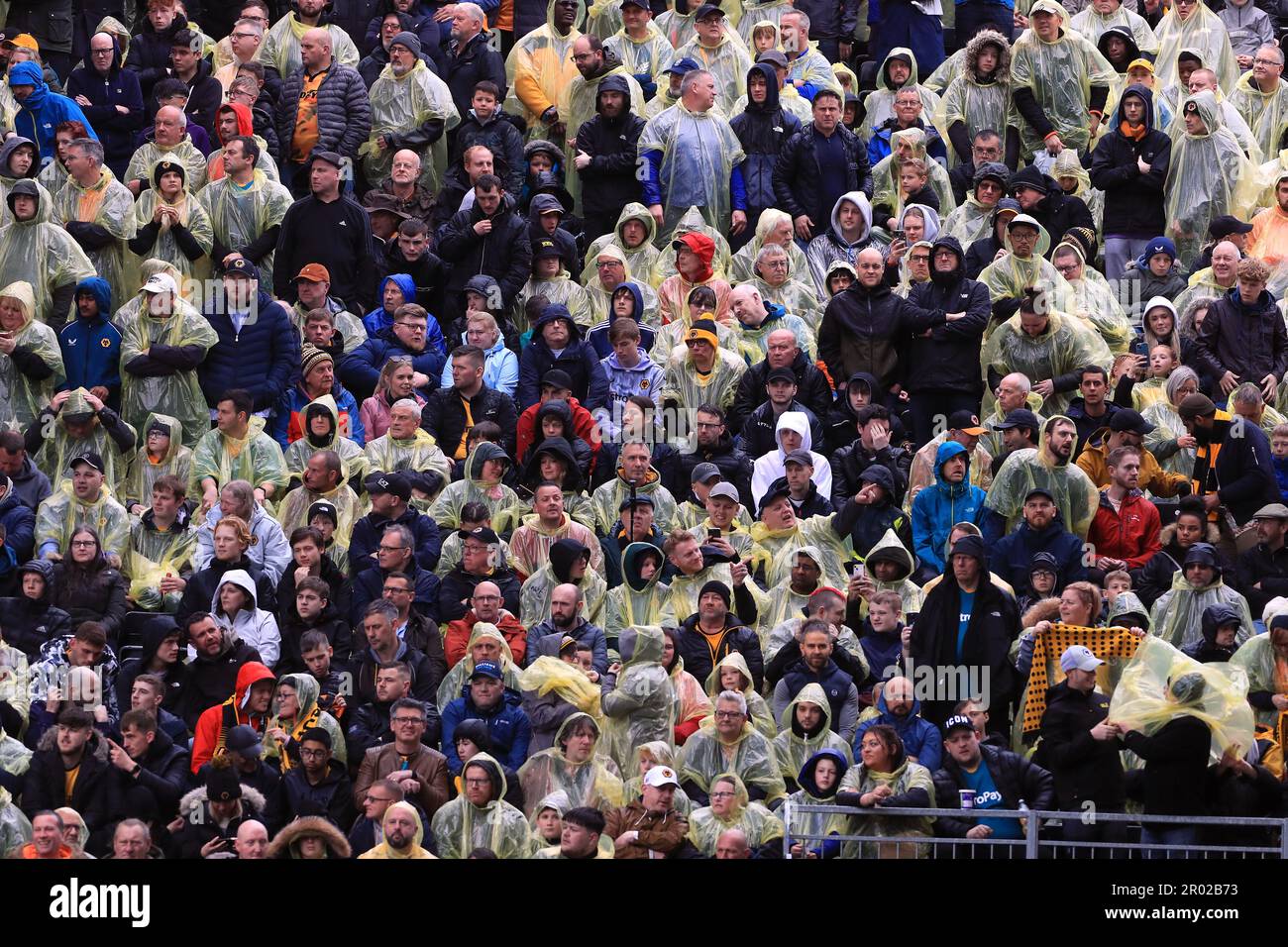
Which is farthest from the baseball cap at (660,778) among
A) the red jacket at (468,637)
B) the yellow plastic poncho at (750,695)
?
the red jacket at (468,637)

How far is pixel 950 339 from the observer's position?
2022 cm

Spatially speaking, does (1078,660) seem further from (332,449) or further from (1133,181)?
(1133,181)

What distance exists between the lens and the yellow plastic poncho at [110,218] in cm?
2083

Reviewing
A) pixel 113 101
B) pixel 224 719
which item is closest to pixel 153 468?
pixel 224 719

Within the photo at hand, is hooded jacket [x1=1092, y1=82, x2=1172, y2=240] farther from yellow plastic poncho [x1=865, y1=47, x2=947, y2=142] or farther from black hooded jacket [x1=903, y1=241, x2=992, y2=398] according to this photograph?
black hooded jacket [x1=903, y1=241, x2=992, y2=398]

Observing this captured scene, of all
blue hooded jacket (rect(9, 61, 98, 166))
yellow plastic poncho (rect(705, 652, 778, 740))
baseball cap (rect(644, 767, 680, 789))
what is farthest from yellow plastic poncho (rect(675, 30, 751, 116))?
baseball cap (rect(644, 767, 680, 789))

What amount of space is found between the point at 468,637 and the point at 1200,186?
727 centimetres

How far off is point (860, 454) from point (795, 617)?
63.9 inches

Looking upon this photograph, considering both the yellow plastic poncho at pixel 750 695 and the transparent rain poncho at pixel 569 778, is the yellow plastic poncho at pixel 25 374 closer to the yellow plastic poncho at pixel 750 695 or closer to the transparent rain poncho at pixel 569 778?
the transparent rain poncho at pixel 569 778

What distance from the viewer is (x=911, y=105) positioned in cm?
2234

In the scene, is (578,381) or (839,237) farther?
(839,237)

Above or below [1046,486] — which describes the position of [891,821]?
below
